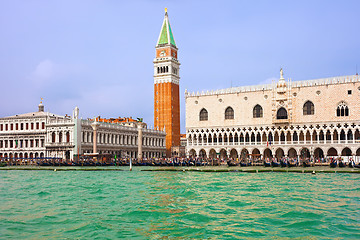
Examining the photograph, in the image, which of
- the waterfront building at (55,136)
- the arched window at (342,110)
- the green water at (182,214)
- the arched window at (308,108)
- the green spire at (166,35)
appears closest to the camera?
the green water at (182,214)

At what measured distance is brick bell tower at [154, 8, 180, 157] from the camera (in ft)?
259

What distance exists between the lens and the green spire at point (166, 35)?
8212 cm

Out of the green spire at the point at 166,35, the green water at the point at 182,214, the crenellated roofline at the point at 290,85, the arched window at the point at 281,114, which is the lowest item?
the green water at the point at 182,214

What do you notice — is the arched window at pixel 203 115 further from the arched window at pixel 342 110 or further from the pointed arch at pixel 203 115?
the arched window at pixel 342 110

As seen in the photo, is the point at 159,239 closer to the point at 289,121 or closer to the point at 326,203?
the point at 326,203

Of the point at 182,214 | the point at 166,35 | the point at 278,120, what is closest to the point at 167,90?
the point at 166,35

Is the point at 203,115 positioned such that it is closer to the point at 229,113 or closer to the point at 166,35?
the point at 229,113

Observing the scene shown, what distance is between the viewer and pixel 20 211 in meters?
14.4

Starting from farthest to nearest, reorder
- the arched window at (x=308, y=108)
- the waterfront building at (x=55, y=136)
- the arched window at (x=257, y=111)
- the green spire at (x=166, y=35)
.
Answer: the green spire at (x=166, y=35) → the arched window at (x=257, y=111) → the waterfront building at (x=55, y=136) → the arched window at (x=308, y=108)

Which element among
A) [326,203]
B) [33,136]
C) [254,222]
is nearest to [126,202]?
[254,222]

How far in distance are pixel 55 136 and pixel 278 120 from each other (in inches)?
1266

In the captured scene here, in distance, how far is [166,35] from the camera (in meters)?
82.7

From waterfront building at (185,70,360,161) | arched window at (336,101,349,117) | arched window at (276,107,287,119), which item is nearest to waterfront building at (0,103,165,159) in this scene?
waterfront building at (185,70,360,161)

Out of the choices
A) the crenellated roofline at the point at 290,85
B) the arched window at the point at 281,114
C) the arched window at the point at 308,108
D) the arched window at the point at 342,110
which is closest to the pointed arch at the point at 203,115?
the crenellated roofline at the point at 290,85
